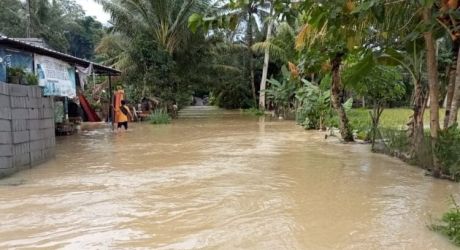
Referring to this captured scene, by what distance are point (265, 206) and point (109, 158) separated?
5.58 meters

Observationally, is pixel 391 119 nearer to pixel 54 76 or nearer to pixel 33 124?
pixel 54 76

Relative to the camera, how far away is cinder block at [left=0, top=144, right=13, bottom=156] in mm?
7844

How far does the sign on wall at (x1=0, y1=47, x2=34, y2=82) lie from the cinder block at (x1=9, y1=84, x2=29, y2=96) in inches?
41.8

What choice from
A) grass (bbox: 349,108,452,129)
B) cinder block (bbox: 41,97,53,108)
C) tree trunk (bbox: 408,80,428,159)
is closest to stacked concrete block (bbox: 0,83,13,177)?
cinder block (bbox: 41,97,53,108)

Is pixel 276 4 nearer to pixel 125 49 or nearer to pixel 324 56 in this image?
pixel 324 56

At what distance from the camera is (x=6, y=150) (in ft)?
26.1

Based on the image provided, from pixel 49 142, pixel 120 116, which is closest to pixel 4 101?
pixel 49 142

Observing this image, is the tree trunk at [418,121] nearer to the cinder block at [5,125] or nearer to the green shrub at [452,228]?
the green shrub at [452,228]

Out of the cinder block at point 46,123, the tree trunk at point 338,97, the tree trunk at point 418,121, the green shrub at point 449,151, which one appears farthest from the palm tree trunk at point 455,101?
the cinder block at point 46,123

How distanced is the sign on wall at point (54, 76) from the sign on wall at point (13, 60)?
0.29 meters

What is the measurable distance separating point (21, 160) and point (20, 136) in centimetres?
44

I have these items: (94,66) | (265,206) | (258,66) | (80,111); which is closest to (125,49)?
(80,111)

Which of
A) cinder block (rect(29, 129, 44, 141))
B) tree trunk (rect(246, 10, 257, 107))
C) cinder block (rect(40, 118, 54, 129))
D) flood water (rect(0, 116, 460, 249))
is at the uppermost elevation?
tree trunk (rect(246, 10, 257, 107))

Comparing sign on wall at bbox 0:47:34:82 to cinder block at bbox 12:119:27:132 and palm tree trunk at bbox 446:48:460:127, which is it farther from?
palm tree trunk at bbox 446:48:460:127
